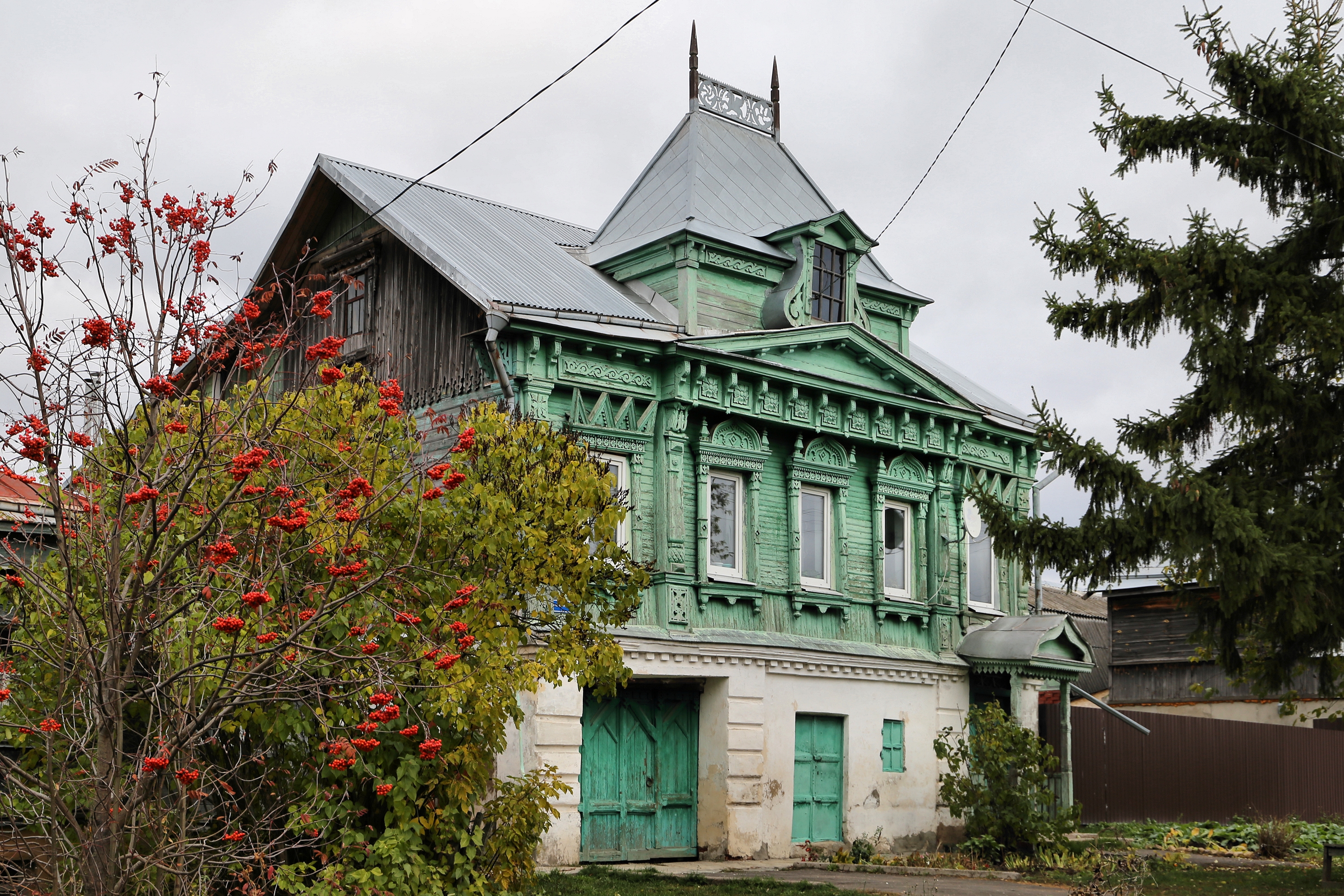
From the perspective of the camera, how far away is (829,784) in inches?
764

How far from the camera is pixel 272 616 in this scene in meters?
7.27

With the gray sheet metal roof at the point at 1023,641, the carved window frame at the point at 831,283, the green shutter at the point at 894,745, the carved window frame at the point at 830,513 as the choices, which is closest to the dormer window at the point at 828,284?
the carved window frame at the point at 831,283

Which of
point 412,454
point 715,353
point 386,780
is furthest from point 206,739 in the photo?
point 715,353

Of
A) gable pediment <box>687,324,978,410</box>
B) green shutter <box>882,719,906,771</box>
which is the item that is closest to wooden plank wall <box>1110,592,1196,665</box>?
gable pediment <box>687,324,978,410</box>

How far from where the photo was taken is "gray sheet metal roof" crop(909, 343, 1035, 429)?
75.4 feet

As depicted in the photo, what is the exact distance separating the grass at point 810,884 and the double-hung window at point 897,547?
5150 mm

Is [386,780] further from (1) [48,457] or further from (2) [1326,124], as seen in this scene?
(2) [1326,124]

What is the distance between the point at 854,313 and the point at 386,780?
12.9 metres

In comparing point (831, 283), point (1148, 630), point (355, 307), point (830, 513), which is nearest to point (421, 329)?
point (355, 307)

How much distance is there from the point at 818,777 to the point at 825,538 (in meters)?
3.37

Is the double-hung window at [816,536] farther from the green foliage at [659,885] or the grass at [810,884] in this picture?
the green foliage at [659,885]

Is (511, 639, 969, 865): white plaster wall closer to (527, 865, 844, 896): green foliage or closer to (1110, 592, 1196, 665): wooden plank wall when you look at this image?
(527, 865, 844, 896): green foliage

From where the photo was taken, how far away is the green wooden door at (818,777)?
62.1 feet

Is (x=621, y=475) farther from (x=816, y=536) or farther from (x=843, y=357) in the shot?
(x=843, y=357)
